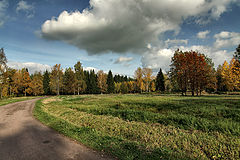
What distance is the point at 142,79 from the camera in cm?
6831

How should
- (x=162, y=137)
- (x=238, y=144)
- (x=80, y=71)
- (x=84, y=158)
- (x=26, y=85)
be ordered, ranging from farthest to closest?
(x=80, y=71) < (x=26, y=85) < (x=162, y=137) < (x=238, y=144) < (x=84, y=158)

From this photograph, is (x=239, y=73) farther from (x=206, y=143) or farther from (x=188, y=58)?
(x=206, y=143)

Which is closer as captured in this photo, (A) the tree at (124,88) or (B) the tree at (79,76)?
(B) the tree at (79,76)

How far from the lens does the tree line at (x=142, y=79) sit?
34.1 metres

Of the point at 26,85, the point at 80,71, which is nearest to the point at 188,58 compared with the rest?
the point at 80,71

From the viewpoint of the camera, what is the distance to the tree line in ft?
112

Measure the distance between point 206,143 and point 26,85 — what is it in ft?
234

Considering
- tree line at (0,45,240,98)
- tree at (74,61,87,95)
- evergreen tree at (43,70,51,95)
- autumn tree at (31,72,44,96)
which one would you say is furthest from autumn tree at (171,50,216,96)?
evergreen tree at (43,70,51,95)

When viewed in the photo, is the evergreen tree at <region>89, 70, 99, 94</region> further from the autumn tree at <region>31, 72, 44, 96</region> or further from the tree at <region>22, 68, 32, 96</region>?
the tree at <region>22, 68, 32, 96</region>

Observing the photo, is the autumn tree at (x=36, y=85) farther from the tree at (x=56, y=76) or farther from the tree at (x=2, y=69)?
the tree at (x=2, y=69)

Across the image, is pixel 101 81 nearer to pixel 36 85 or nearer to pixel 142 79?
pixel 142 79

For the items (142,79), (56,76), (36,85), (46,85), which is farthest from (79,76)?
(142,79)

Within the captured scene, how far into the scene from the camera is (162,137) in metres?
6.50

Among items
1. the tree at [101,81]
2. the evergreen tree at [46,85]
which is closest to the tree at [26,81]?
the evergreen tree at [46,85]
